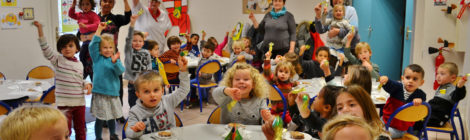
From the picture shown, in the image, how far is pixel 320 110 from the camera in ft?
9.17

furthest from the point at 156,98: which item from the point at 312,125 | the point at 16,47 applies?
the point at 16,47

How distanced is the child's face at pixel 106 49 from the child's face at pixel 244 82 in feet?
4.50

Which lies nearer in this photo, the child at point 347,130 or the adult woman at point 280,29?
the child at point 347,130

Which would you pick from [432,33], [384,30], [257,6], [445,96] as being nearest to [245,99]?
Result: [445,96]

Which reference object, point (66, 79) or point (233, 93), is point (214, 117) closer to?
point (233, 93)

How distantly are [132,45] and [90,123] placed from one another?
133 centimetres

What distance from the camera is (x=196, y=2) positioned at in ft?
30.1

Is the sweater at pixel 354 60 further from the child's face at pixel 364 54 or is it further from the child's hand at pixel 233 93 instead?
the child's hand at pixel 233 93

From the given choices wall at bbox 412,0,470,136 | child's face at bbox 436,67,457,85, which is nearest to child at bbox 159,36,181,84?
child's face at bbox 436,67,457,85

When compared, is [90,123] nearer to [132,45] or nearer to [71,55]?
[132,45]

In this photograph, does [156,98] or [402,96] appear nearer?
[156,98]

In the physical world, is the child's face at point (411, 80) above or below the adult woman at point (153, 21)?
below

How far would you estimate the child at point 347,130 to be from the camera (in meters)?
1.70

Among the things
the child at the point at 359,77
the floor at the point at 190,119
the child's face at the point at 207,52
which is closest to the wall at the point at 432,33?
the floor at the point at 190,119
